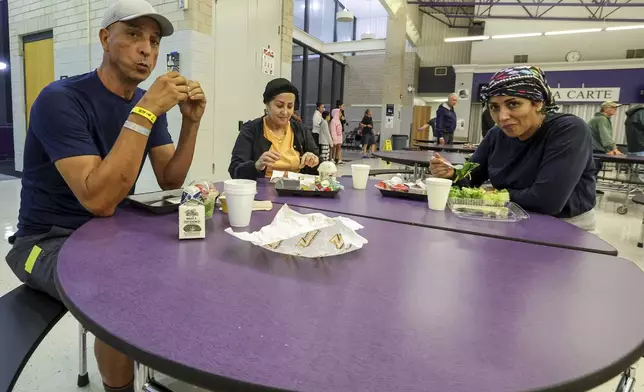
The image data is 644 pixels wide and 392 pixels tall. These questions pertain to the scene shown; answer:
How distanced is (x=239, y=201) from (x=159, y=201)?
0.36 metres

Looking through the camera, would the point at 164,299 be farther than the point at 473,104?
No

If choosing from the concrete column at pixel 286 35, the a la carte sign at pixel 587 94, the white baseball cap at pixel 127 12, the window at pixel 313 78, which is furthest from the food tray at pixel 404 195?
the a la carte sign at pixel 587 94

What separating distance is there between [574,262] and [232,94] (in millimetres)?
4303

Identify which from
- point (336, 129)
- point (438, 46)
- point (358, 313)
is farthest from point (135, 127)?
point (438, 46)

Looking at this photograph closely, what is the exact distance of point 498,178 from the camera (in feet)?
6.29

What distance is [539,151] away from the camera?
1702 millimetres

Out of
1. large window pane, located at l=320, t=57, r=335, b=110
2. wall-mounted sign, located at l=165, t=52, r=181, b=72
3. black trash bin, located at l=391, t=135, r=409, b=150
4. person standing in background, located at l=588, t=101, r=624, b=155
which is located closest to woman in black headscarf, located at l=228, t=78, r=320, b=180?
wall-mounted sign, located at l=165, t=52, r=181, b=72

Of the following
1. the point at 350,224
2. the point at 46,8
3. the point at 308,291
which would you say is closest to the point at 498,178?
the point at 350,224

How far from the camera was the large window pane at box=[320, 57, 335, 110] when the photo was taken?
51.7 feet

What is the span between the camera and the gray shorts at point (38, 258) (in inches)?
45.2

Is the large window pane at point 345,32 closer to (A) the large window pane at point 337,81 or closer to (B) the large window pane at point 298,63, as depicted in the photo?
(A) the large window pane at point 337,81

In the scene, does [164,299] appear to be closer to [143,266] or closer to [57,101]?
[143,266]

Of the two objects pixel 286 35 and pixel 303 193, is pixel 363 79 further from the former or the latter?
pixel 303 193

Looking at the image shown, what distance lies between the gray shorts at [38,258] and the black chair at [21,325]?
0.11 ft
